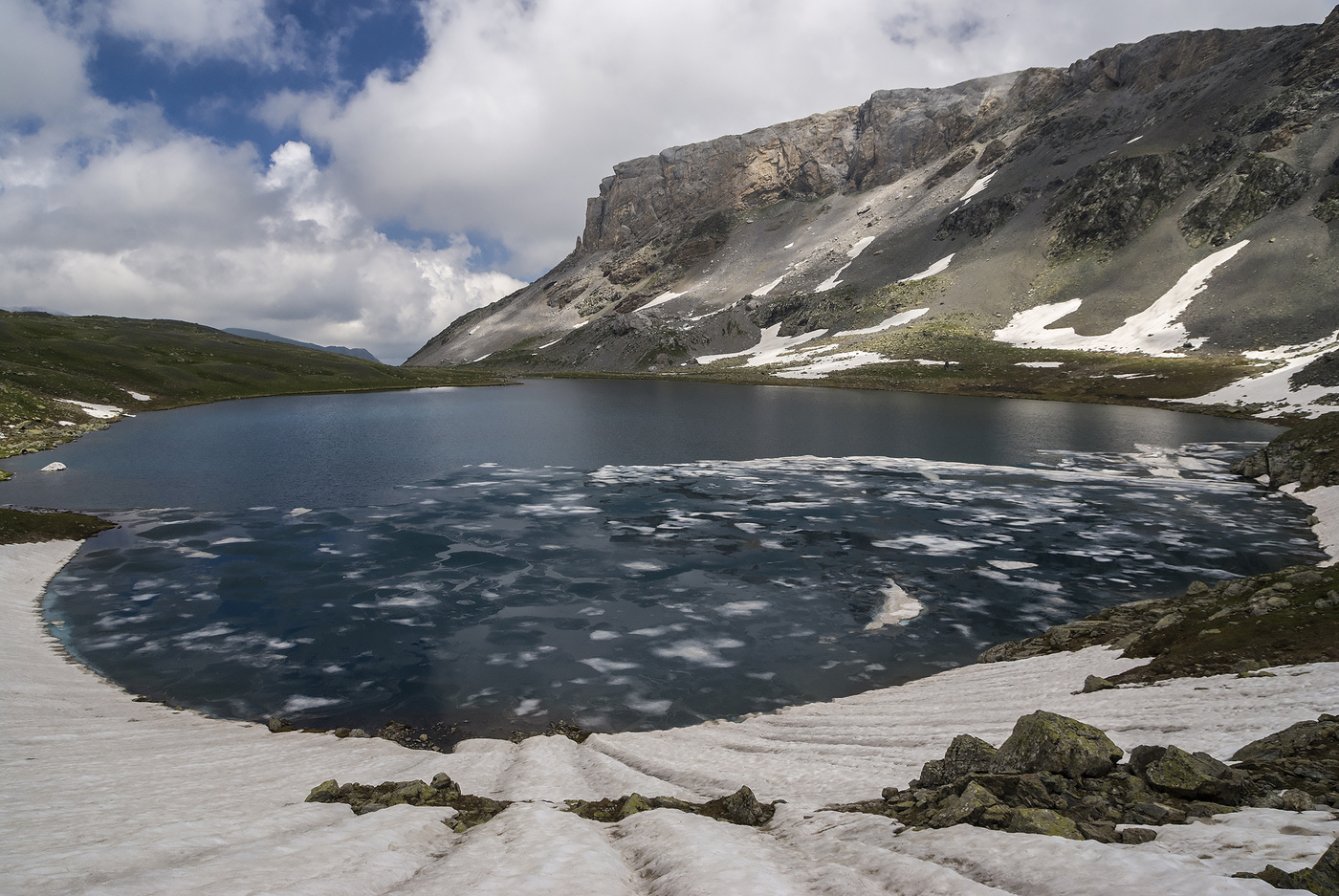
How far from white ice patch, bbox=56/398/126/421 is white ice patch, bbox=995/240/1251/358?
187545 millimetres

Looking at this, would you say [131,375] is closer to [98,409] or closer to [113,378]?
[113,378]

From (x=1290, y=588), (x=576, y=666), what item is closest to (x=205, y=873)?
(x=576, y=666)

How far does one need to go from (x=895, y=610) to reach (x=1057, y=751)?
17038 mm

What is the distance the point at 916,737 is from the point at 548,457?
51615 millimetres

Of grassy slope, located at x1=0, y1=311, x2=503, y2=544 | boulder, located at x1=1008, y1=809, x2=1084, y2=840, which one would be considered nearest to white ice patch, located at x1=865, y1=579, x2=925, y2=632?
boulder, located at x1=1008, y1=809, x2=1084, y2=840

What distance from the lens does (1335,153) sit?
15300 centimetres

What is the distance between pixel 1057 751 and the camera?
9.41m

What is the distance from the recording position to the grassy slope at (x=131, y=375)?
78500 millimetres

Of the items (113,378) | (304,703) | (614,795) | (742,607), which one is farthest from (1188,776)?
(113,378)

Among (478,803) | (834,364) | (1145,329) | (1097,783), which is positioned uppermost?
(1145,329)

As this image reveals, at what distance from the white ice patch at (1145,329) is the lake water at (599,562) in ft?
302

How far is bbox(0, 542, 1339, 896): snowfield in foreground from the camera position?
23.1 ft

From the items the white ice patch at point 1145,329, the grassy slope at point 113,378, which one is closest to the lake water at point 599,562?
the grassy slope at point 113,378

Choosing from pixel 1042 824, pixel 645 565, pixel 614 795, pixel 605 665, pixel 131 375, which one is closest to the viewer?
pixel 1042 824
